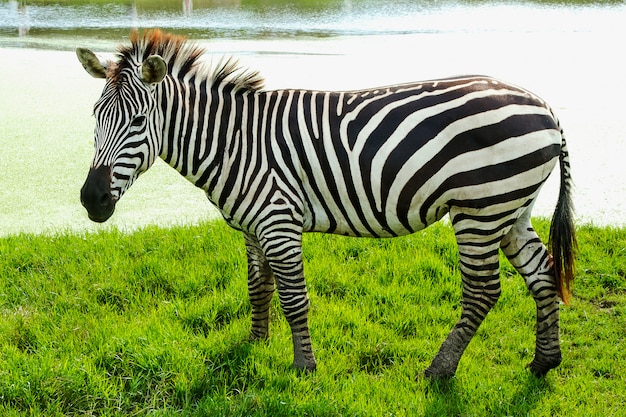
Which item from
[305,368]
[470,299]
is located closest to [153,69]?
[305,368]

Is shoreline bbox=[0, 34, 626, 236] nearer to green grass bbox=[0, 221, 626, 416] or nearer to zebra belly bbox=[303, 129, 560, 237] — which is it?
green grass bbox=[0, 221, 626, 416]

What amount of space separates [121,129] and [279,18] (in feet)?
44.3

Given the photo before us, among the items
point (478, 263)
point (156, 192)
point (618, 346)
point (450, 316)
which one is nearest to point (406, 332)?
point (450, 316)

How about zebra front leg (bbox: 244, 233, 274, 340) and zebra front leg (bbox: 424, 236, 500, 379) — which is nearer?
zebra front leg (bbox: 424, 236, 500, 379)

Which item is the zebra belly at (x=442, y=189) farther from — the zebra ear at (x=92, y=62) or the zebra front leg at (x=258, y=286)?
the zebra ear at (x=92, y=62)

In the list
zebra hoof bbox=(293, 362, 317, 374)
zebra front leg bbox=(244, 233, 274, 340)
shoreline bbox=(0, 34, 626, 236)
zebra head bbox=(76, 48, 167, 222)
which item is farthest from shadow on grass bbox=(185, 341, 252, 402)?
shoreline bbox=(0, 34, 626, 236)

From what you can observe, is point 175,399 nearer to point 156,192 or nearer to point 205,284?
point 205,284

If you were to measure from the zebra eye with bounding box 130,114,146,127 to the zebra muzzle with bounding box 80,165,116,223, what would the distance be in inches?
10.6

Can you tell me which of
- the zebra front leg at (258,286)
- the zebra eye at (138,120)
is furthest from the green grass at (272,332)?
the zebra eye at (138,120)

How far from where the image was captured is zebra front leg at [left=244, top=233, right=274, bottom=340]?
4062 millimetres

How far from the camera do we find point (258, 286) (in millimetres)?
4129

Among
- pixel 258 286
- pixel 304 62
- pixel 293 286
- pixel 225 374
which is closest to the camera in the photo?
pixel 293 286

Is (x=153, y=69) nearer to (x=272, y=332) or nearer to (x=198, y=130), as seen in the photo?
(x=198, y=130)

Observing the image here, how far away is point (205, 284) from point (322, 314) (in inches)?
37.1
